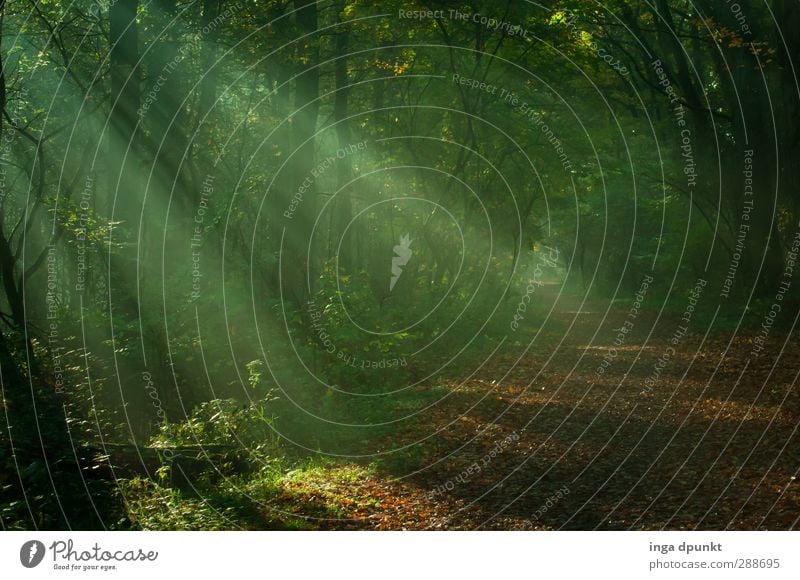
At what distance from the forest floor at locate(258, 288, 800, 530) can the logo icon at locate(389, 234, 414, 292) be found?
32.1 ft

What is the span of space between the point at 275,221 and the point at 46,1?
25.5 ft

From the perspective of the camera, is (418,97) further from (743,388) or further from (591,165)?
(743,388)

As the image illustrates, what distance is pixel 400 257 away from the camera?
1339 inches

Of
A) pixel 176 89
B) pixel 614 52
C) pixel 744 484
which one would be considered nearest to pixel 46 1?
pixel 176 89

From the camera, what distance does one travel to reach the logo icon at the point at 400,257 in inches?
1188

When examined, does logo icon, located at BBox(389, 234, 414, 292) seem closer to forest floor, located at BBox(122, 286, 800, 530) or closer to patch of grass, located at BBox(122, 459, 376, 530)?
forest floor, located at BBox(122, 286, 800, 530)
